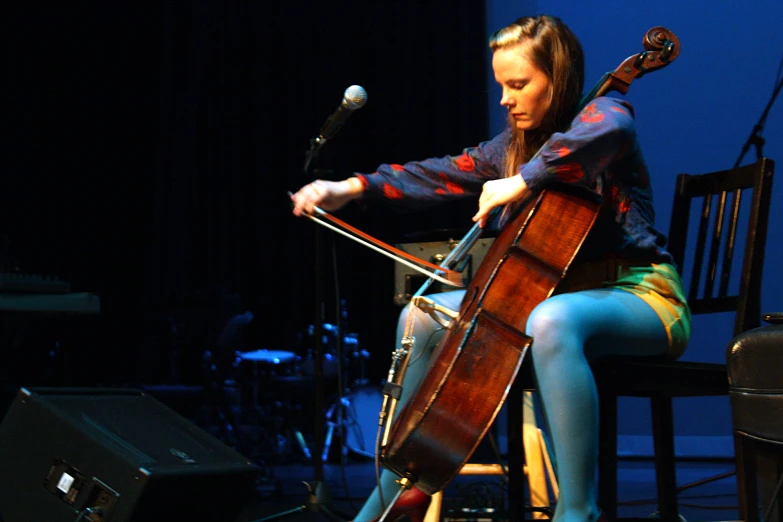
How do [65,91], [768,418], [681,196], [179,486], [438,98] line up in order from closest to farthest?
[768,418] < [179,486] < [681,196] < [438,98] < [65,91]

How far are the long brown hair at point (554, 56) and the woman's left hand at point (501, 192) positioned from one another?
0.76 feet

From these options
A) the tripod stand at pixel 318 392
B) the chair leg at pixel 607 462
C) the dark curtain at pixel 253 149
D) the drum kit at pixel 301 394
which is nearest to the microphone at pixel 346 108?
the tripod stand at pixel 318 392

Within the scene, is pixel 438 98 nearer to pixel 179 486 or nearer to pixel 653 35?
pixel 653 35

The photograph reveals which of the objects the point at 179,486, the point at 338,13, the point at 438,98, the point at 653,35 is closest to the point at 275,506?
the point at 179,486

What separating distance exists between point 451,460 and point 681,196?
946 mm

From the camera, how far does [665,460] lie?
1755 mm

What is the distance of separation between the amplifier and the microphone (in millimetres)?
551

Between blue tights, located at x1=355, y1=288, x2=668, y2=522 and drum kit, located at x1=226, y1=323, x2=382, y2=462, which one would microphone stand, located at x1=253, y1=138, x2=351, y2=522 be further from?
drum kit, located at x1=226, y1=323, x2=382, y2=462

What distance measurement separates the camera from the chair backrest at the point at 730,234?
1.66 metres

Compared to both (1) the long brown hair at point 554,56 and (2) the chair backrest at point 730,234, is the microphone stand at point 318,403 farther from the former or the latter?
(2) the chair backrest at point 730,234

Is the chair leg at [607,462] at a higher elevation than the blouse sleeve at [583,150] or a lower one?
lower

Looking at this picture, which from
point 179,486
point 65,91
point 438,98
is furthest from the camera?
point 65,91

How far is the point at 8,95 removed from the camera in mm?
4441

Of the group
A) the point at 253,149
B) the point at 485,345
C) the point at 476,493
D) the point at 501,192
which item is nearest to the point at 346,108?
the point at 501,192
